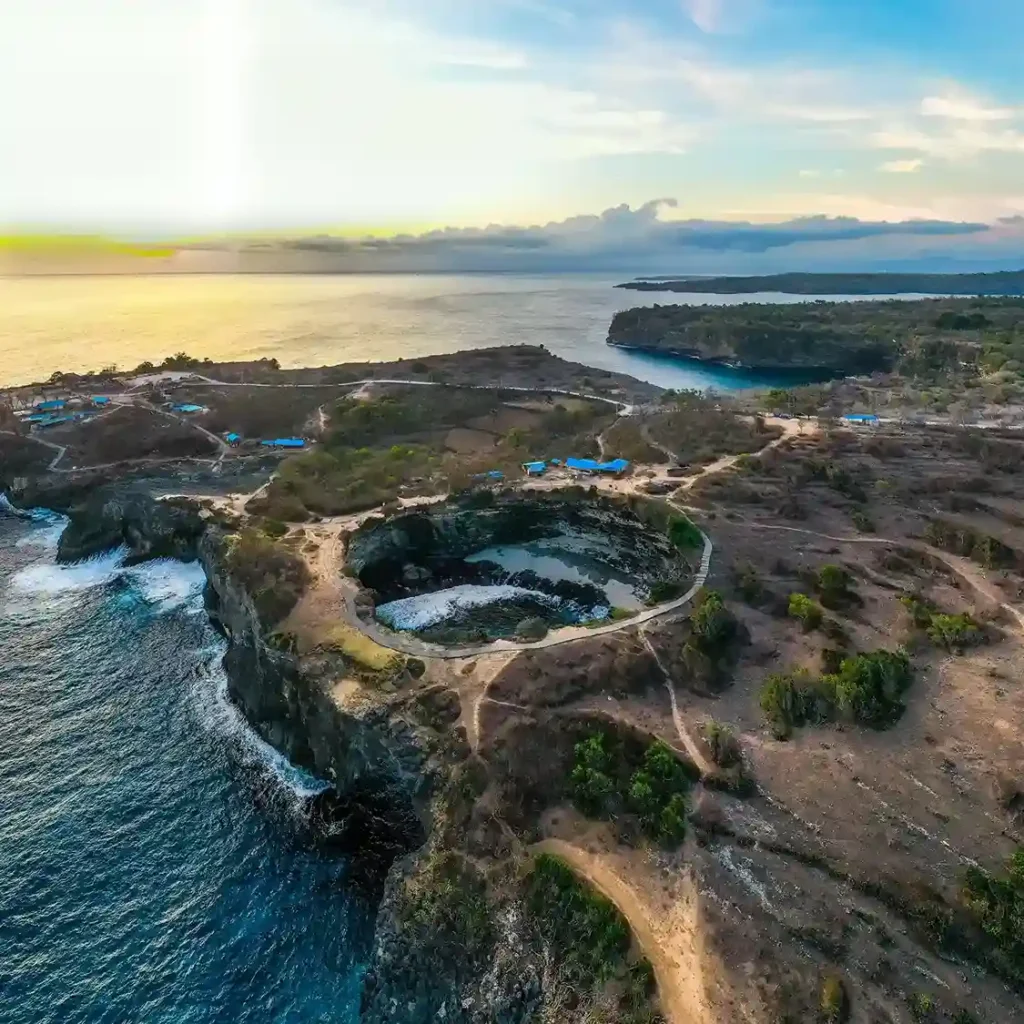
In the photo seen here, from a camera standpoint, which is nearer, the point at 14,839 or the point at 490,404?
the point at 14,839

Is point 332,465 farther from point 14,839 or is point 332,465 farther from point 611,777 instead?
point 611,777

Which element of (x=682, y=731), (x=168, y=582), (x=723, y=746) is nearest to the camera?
(x=723, y=746)

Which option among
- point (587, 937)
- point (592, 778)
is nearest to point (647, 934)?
point (587, 937)

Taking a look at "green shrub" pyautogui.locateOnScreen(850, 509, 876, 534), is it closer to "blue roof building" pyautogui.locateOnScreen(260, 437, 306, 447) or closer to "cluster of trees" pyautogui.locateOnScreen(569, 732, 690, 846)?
"cluster of trees" pyautogui.locateOnScreen(569, 732, 690, 846)

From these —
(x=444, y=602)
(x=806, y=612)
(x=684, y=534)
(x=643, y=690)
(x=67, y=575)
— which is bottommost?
(x=67, y=575)

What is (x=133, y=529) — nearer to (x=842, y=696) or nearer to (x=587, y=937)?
(x=587, y=937)

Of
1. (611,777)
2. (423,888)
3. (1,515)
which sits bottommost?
(1,515)

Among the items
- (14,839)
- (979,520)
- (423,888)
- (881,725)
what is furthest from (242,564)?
(979,520)

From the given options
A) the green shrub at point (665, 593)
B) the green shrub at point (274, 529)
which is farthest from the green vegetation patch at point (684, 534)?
the green shrub at point (274, 529)
